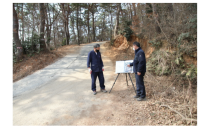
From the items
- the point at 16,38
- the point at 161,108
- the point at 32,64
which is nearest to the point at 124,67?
the point at 161,108

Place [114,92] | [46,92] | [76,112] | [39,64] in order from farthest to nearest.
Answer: [39,64] < [46,92] < [114,92] < [76,112]

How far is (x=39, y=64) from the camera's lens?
10.5 meters

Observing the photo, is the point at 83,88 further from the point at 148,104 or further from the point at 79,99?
the point at 148,104

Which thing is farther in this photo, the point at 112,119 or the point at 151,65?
the point at 151,65

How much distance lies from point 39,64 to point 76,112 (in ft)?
27.6

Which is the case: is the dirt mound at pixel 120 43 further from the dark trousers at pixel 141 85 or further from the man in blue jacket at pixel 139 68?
the dark trousers at pixel 141 85

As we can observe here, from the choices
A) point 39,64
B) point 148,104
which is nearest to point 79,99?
point 148,104

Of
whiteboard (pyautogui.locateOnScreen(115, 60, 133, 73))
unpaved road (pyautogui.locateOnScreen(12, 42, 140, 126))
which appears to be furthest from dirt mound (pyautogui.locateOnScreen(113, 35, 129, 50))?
whiteboard (pyautogui.locateOnScreen(115, 60, 133, 73))

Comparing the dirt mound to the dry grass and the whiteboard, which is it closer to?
the dry grass

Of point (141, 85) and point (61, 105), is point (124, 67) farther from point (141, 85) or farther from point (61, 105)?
point (61, 105)

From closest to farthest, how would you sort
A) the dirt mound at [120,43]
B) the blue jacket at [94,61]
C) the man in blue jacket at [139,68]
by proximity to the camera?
the man in blue jacket at [139,68] → the blue jacket at [94,61] → the dirt mound at [120,43]

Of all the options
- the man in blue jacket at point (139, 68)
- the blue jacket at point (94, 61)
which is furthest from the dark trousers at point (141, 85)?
the blue jacket at point (94, 61)

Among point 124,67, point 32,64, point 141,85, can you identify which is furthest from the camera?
point 32,64
